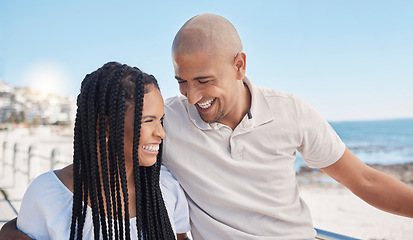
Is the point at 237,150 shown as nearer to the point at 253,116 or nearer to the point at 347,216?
the point at 253,116

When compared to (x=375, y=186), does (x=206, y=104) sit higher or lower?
higher

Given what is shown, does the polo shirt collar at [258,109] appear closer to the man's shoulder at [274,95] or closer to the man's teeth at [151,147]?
the man's shoulder at [274,95]

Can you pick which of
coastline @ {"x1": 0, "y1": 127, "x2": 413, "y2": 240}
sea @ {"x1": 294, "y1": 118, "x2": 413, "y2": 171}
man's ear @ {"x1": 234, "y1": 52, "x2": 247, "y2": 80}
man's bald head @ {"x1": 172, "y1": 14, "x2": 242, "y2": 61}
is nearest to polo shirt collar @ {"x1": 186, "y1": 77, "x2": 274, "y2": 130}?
man's ear @ {"x1": 234, "y1": 52, "x2": 247, "y2": 80}

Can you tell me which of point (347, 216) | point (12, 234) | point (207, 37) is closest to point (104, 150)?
point (12, 234)

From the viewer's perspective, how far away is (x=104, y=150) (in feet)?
4.76

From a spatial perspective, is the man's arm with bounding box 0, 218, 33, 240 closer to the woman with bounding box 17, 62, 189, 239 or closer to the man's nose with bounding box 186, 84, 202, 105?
the woman with bounding box 17, 62, 189, 239

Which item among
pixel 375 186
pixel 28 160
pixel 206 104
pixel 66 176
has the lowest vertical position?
pixel 28 160

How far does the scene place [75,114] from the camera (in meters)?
1.52

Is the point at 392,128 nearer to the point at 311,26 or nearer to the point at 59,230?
the point at 311,26

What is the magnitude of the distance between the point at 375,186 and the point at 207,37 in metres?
1.11

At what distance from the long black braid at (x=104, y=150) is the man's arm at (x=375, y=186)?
107 cm

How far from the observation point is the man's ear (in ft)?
6.18

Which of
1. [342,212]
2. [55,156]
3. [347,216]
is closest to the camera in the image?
[55,156]

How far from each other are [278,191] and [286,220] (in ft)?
0.48
